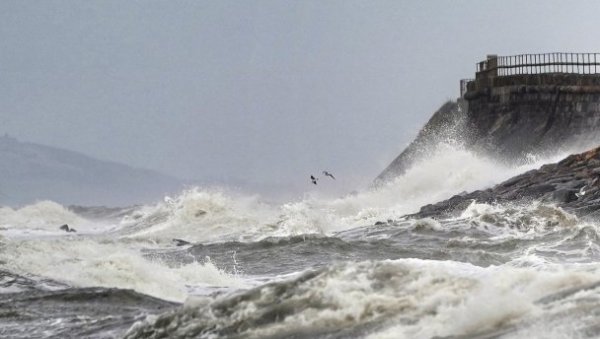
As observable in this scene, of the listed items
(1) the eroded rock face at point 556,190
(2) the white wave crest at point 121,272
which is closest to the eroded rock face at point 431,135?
(1) the eroded rock face at point 556,190

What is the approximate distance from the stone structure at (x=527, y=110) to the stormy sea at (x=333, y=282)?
38.0ft

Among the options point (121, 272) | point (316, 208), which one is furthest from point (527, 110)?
point (121, 272)

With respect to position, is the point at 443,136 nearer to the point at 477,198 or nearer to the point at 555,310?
the point at 477,198

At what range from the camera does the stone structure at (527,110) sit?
3269 cm

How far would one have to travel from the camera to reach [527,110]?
116 ft

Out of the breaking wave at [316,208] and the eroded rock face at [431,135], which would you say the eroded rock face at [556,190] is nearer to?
the breaking wave at [316,208]

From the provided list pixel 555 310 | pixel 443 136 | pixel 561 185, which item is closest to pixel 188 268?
pixel 555 310

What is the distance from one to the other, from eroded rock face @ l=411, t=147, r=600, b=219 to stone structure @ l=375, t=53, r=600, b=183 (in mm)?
6631

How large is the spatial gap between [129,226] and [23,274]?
20306 mm

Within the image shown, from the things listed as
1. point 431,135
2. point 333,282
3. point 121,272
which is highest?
point 431,135

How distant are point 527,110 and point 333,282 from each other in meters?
28.6

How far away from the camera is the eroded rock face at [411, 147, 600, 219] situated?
19.0 m

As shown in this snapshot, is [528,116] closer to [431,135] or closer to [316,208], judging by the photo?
[431,135]

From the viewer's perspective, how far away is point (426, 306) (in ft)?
23.9
